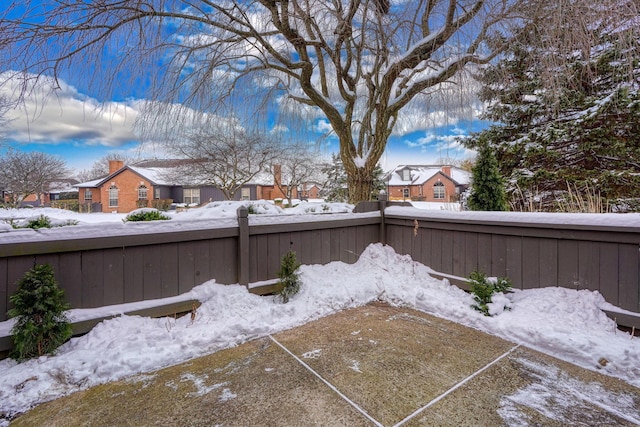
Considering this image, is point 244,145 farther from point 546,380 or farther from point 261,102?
point 546,380

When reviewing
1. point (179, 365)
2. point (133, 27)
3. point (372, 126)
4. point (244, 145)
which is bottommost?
point (179, 365)

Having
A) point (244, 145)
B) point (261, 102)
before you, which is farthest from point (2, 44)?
point (244, 145)

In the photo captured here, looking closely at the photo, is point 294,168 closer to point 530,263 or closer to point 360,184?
point 360,184

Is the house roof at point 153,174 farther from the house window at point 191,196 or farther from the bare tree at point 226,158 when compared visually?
the house window at point 191,196

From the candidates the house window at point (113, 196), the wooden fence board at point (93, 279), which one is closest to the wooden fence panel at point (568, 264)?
the wooden fence board at point (93, 279)

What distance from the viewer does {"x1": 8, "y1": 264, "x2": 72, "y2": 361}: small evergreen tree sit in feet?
7.69

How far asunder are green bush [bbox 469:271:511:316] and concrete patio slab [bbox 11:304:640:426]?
1.97 feet

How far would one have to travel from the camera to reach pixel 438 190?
106 feet

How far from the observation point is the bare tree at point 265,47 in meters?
3.59

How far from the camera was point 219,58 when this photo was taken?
4934 mm

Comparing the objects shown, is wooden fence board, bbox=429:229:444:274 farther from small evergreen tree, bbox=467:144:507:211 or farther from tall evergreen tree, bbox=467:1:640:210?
tall evergreen tree, bbox=467:1:640:210

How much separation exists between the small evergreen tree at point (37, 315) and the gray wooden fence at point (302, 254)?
24 cm

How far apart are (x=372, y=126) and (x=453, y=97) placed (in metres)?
1.83

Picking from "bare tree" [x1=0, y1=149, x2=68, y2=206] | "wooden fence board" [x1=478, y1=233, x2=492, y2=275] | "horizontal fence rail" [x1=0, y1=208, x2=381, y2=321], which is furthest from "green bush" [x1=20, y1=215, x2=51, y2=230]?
"bare tree" [x1=0, y1=149, x2=68, y2=206]
